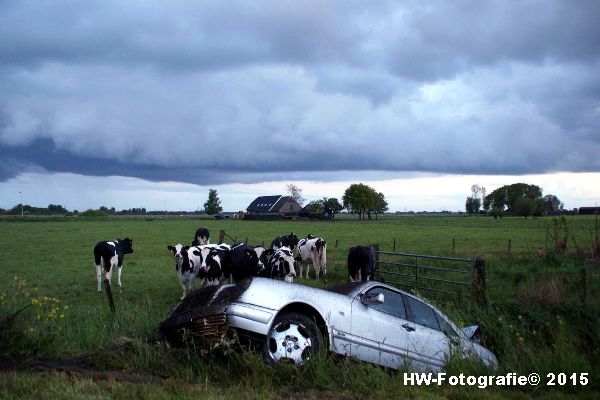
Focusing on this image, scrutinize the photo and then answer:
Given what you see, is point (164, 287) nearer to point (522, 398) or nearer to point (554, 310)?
point (554, 310)

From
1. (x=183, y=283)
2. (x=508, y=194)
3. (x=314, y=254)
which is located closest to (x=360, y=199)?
(x=508, y=194)

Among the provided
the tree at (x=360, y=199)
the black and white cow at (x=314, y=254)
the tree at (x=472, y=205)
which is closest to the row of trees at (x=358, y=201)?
the tree at (x=360, y=199)

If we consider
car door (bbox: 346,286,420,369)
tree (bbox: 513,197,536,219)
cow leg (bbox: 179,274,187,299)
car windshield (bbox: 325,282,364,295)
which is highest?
tree (bbox: 513,197,536,219)

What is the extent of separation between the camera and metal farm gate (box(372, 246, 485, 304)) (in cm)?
1341

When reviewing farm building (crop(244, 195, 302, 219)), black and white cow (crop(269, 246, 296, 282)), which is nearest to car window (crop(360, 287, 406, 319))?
black and white cow (crop(269, 246, 296, 282))

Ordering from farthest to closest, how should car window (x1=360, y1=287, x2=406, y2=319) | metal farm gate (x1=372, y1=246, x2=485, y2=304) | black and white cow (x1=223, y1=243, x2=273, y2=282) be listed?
black and white cow (x1=223, y1=243, x2=273, y2=282), metal farm gate (x1=372, y1=246, x2=485, y2=304), car window (x1=360, y1=287, x2=406, y2=319)

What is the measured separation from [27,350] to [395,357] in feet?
16.0

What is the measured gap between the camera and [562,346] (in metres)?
6.86

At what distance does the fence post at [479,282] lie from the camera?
12969mm

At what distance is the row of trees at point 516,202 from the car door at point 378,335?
345ft

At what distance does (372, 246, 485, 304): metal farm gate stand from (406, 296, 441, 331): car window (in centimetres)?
482

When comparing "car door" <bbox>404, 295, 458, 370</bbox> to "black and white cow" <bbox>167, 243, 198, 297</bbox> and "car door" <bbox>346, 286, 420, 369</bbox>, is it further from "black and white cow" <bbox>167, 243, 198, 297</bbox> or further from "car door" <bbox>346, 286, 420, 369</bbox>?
"black and white cow" <bbox>167, 243, 198, 297</bbox>

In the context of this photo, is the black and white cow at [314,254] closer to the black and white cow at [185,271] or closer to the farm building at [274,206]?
the black and white cow at [185,271]

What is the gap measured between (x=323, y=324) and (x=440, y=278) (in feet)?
33.7
